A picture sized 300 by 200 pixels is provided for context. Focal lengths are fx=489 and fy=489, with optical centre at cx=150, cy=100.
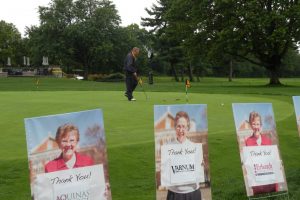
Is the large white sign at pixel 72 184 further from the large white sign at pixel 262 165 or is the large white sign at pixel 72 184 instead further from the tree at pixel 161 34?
the tree at pixel 161 34

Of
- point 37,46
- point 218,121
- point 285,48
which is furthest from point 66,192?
point 37,46

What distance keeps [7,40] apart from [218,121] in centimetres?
8256

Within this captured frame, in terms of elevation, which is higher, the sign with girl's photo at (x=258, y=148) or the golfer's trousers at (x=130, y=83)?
the golfer's trousers at (x=130, y=83)

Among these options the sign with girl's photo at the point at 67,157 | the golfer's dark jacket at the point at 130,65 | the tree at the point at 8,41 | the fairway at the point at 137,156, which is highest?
the tree at the point at 8,41

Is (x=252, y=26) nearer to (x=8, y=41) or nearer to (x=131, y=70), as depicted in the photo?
(x=131, y=70)

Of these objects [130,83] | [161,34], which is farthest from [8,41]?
[130,83]

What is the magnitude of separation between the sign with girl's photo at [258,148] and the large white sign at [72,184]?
6.31 ft

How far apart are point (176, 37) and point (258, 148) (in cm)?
4205

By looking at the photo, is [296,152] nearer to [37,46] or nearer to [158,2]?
[158,2]

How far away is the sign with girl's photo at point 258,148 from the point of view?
559 cm

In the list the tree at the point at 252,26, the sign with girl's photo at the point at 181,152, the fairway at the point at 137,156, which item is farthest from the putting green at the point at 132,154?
the tree at the point at 252,26

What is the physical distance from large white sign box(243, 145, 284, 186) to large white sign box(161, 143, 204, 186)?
743 millimetres

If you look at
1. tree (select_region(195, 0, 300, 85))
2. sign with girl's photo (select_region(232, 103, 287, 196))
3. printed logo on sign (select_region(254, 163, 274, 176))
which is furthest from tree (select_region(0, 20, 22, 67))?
printed logo on sign (select_region(254, 163, 274, 176))

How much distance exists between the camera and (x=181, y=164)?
16.4 feet
